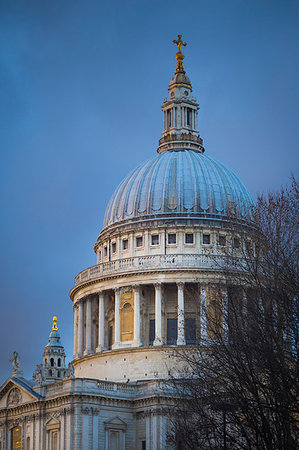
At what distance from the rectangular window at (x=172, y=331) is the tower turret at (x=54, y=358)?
12.8 metres

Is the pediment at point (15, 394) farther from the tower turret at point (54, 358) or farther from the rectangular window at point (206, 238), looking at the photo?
the rectangular window at point (206, 238)

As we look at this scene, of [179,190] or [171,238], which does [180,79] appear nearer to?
[179,190]

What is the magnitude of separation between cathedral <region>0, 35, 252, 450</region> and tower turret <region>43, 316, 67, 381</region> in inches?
4.4

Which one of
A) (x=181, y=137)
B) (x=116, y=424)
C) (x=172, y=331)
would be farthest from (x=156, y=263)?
(x=181, y=137)

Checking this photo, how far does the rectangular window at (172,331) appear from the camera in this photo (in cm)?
8289

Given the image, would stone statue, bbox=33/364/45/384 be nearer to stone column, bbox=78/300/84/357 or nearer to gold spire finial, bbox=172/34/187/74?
stone column, bbox=78/300/84/357

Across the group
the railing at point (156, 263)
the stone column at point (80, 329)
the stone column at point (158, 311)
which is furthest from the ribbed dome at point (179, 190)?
the stone column at point (80, 329)

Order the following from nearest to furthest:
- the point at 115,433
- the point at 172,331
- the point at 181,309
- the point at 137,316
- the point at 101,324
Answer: the point at 115,433, the point at 181,309, the point at 137,316, the point at 172,331, the point at 101,324

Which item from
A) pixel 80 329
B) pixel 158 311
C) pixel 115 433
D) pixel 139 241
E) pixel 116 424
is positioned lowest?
pixel 115 433

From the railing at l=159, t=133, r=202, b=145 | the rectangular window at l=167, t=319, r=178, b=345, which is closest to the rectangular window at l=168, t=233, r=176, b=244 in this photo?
the rectangular window at l=167, t=319, r=178, b=345

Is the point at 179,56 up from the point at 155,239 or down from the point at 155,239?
up

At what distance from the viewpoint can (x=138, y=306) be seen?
8381cm

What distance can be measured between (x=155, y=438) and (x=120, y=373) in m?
10.8

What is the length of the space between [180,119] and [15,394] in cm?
3251
